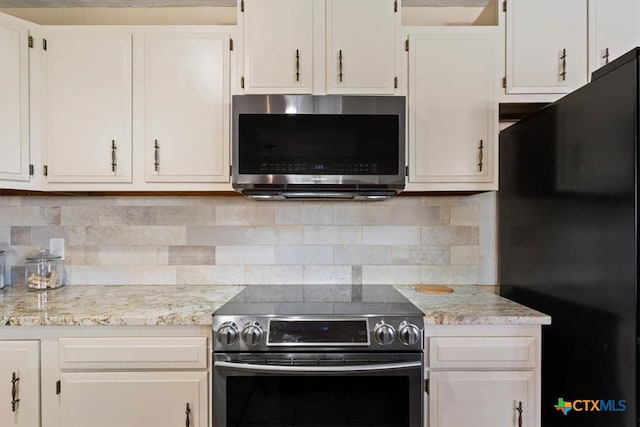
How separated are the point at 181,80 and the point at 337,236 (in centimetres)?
114

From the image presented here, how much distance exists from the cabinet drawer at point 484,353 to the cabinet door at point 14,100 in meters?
2.02

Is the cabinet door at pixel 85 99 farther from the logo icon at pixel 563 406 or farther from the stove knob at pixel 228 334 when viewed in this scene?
the logo icon at pixel 563 406

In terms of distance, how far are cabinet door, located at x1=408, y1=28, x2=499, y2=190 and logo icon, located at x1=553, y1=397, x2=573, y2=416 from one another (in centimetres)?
93

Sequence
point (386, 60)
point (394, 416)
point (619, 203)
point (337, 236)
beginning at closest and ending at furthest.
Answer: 1. point (619, 203)
2. point (394, 416)
3. point (386, 60)
4. point (337, 236)

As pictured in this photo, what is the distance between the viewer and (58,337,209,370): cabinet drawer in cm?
136

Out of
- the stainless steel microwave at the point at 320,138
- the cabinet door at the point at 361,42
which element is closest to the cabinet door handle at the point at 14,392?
the stainless steel microwave at the point at 320,138

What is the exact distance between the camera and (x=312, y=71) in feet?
5.40

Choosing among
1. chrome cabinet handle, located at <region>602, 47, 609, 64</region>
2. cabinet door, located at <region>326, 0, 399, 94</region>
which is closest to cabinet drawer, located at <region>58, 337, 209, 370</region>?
cabinet door, located at <region>326, 0, 399, 94</region>

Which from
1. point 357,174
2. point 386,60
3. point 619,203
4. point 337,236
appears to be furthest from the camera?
point 337,236

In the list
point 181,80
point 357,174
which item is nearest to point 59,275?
point 181,80

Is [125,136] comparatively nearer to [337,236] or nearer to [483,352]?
[337,236]

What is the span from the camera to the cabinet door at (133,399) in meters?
1.37

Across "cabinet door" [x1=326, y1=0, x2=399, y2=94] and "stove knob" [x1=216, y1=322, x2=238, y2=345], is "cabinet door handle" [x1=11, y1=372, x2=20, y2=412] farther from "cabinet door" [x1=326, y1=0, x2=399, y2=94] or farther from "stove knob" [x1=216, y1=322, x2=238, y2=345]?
"cabinet door" [x1=326, y1=0, x2=399, y2=94]

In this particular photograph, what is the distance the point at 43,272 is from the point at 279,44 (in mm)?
1713
